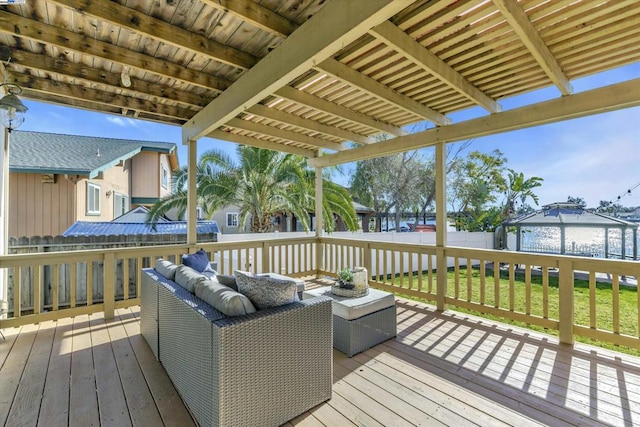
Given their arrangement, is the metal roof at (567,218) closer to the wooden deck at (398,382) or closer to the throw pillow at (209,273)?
the wooden deck at (398,382)

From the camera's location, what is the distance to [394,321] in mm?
3326

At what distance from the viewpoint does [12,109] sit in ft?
9.46

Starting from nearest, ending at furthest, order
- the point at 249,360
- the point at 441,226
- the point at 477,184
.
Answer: the point at 249,360, the point at 441,226, the point at 477,184

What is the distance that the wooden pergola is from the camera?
87.9 inches

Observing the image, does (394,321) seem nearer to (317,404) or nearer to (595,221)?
(317,404)

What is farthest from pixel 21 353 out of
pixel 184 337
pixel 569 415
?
pixel 569 415

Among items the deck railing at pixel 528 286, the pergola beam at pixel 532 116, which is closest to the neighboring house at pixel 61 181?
the deck railing at pixel 528 286

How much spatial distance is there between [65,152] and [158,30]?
26.1 ft

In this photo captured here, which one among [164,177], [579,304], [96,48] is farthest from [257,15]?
[164,177]

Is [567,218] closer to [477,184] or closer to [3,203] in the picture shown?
[477,184]

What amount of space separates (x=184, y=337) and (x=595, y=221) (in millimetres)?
11302

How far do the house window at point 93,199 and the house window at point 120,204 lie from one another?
4.13 feet

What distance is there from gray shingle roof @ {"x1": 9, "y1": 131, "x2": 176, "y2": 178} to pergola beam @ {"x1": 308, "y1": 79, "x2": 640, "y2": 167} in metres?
7.36

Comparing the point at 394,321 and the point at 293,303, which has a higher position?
the point at 293,303
